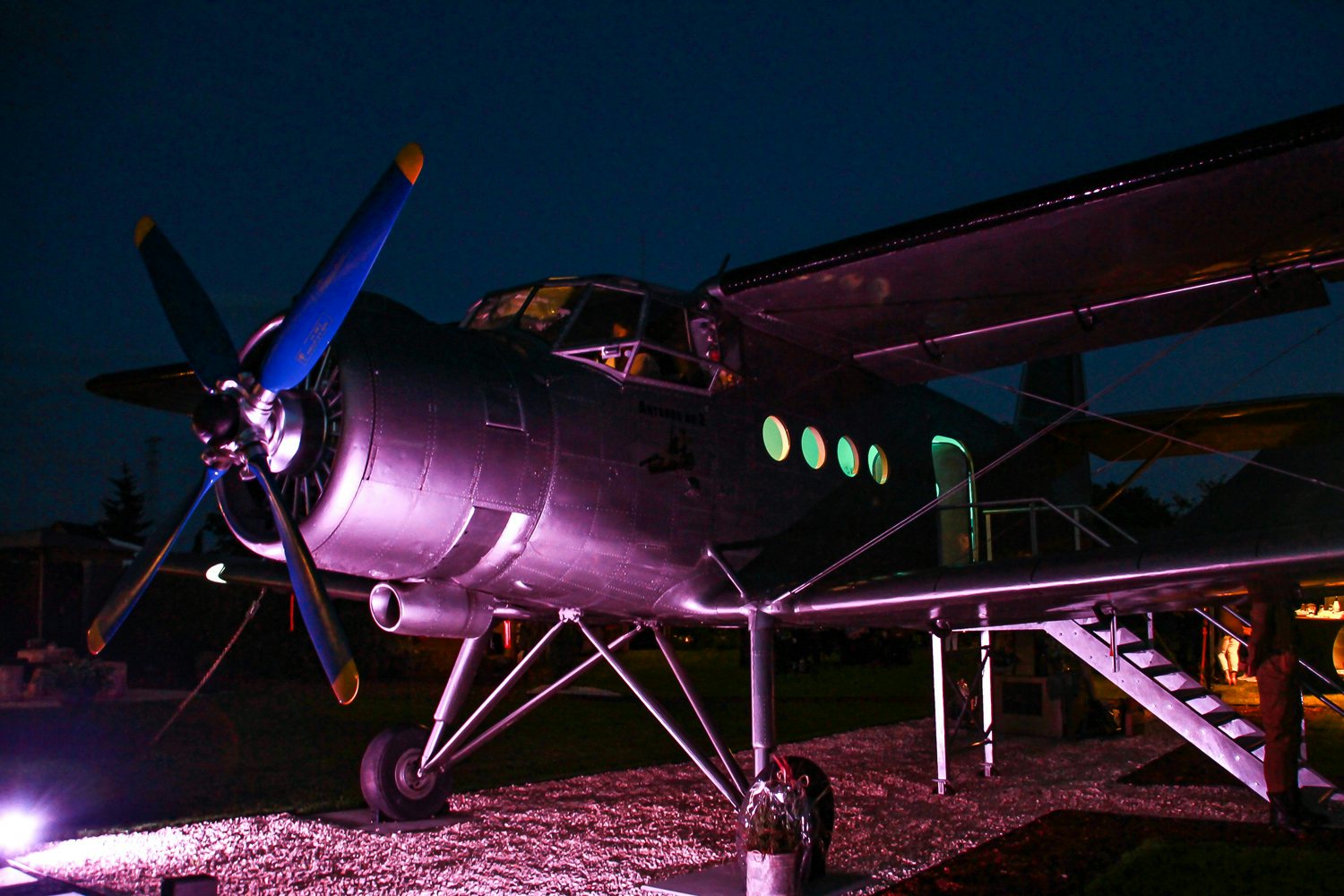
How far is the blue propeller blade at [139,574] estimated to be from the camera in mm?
6918

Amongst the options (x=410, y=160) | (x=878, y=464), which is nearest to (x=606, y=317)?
(x=410, y=160)

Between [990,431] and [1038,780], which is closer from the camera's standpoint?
[1038,780]

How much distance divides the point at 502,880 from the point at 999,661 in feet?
48.8

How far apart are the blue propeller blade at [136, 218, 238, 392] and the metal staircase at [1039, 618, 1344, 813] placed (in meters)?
7.55

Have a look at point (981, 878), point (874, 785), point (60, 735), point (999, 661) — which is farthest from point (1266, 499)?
point (60, 735)

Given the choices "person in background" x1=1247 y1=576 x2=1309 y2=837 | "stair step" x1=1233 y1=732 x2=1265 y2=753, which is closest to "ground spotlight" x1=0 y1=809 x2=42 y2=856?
"person in background" x1=1247 y1=576 x2=1309 y2=837

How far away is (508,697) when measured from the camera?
22719 millimetres

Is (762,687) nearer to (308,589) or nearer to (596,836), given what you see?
(596,836)

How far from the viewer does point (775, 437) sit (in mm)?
8742

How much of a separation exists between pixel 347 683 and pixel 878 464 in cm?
578

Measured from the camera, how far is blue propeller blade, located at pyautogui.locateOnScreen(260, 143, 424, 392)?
6.18 m

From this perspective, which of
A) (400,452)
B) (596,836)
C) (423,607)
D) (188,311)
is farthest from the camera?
(596,836)

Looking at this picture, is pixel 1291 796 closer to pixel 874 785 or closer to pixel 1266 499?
pixel 1266 499

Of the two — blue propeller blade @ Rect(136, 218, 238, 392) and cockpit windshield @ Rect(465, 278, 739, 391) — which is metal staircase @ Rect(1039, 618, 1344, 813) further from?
blue propeller blade @ Rect(136, 218, 238, 392)
